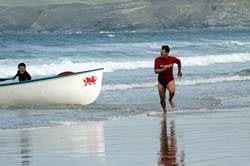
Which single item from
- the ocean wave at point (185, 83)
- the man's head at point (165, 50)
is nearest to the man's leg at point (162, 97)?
the man's head at point (165, 50)

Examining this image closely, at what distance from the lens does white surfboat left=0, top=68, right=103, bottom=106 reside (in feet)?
Result: 62.7

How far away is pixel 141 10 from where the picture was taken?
157500mm

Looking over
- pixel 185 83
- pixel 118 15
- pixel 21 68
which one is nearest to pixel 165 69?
pixel 21 68

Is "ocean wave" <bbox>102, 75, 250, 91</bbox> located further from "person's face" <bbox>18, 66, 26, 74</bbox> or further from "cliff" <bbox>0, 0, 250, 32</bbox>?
"cliff" <bbox>0, 0, 250, 32</bbox>

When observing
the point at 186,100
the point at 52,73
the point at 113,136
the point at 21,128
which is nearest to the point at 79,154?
the point at 113,136

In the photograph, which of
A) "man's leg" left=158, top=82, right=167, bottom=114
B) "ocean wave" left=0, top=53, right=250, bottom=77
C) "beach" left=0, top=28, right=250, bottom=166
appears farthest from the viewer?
"ocean wave" left=0, top=53, right=250, bottom=77

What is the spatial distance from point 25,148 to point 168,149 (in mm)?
1930

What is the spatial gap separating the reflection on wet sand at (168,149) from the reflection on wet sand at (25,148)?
158 cm

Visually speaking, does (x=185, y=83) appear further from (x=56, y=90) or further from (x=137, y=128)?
(x=137, y=128)

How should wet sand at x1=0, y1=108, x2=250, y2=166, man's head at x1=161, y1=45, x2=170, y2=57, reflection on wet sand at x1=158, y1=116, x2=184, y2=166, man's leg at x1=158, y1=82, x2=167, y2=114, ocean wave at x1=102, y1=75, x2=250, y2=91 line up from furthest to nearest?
1. ocean wave at x1=102, y1=75, x2=250, y2=91
2. man's leg at x1=158, y1=82, x2=167, y2=114
3. man's head at x1=161, y1=45, x2=170, y2=57
4. wet sand at x1=0, y1=108, x2=250, y2=166
5. reflection on wet sand at x1=158, y1=116, x2=184, y2=166

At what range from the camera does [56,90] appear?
19.3 metres

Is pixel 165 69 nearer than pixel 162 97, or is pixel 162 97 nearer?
pixel 165 69

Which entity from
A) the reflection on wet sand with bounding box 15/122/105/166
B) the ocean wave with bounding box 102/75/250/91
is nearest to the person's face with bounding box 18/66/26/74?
the reflection on wet sand with bounding box 15/122/105/166

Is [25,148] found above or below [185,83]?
below
